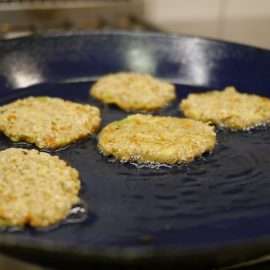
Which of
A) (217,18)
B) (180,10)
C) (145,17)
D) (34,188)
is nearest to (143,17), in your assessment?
(145,17)

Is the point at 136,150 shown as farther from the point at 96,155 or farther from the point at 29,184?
the point at 29,184

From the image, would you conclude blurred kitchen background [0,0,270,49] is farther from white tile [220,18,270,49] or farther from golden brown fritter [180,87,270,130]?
golden brown fritter [180,87,270,130]

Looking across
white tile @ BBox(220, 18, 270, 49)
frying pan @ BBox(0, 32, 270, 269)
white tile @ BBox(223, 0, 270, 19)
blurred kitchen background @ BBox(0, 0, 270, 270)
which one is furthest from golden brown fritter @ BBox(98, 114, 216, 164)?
white tile @ BBox(223, 0, 270, 19)

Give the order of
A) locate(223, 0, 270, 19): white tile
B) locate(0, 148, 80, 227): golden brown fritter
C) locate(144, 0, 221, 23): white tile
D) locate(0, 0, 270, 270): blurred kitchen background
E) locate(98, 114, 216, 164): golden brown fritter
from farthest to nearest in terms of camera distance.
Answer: locate(223, 0, 270, 19): white tile, locate(144, 0, 221, 23): white tile, locate(0, 0, 270, 270): blurred kitchen background, locate(98, 114, 216, 164): golden brown fritter, locate(0, 148, 80, 227): golden brown fritter

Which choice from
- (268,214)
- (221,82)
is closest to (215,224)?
(268,214)

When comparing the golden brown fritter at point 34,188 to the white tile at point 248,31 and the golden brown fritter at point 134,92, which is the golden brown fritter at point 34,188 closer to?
the golden brown fritter at point 134,92
